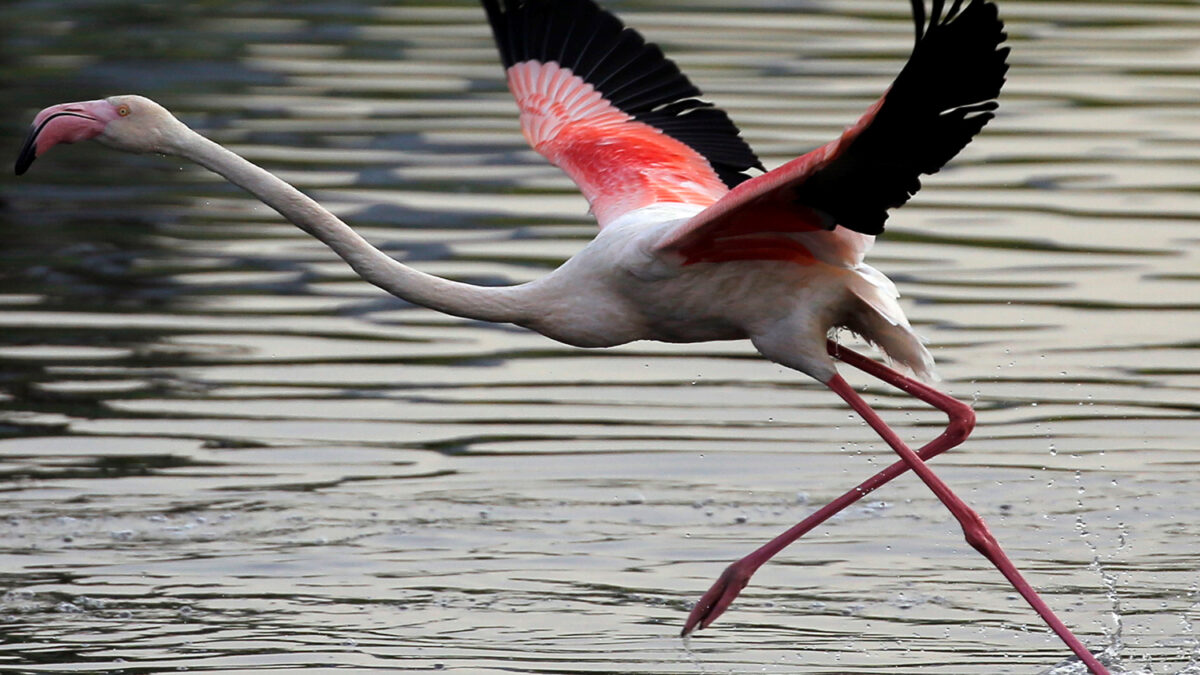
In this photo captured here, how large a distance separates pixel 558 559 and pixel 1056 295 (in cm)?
479

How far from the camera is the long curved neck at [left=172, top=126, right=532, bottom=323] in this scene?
25.2ft

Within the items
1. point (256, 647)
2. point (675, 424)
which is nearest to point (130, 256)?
point (675, 424)

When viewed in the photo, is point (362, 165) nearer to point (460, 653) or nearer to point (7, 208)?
point (7, 208)

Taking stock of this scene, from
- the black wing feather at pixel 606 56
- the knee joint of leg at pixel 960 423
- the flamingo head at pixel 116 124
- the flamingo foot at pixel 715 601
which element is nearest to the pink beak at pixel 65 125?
the flamingo head at pixel 116 124

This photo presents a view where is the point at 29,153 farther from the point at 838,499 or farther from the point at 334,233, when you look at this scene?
the point at 838,499

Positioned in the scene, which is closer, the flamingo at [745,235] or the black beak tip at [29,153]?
the flamingo at [745,235]

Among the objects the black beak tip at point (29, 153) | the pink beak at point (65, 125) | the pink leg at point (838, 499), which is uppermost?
the pink beak at point (65, 125)

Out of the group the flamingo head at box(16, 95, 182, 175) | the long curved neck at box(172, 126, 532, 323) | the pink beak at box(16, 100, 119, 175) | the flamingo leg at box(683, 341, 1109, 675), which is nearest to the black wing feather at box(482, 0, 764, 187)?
the flamingo leg at box(683, 341, 1109, 675)

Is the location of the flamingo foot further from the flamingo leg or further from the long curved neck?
the long curved neck

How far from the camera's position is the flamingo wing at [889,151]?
6.57 meters

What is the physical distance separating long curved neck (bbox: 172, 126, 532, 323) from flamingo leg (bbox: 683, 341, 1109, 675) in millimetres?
1262

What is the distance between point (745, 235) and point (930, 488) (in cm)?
119

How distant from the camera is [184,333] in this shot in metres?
12.1

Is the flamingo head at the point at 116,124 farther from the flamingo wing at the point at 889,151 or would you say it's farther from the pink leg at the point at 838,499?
the pink leg at the point at 838,499
